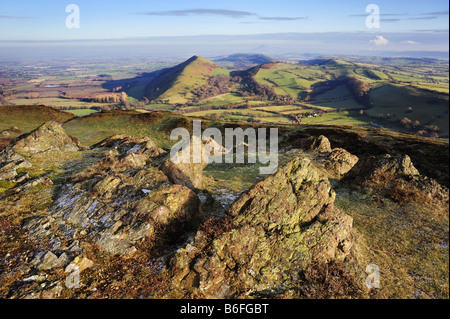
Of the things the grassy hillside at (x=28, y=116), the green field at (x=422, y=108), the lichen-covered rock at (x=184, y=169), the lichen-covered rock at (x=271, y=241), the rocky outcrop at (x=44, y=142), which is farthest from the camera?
the grassy hillside at (x=28, y=116)

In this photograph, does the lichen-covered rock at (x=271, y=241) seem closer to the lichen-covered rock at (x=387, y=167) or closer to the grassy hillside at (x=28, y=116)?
the lichen-covered rock at (x=387, y=167)

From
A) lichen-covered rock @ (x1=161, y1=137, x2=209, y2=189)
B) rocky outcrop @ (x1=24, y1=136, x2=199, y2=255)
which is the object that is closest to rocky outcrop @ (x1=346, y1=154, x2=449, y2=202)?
lichen-covered rock @ (x1=161, y1=137, x2=209, y2=189)

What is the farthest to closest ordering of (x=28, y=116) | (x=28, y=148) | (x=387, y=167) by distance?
(x=28, y=116) < (x=28, y=148) < (x=387, y=167)

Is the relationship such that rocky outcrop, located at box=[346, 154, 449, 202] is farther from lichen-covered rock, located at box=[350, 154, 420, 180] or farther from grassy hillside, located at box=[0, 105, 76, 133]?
grassy hillside, located at box=[0, 105, 76, 133]

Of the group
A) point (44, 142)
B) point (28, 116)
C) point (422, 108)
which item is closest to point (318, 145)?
point (422, 108)

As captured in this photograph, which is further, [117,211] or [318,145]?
[318,145]

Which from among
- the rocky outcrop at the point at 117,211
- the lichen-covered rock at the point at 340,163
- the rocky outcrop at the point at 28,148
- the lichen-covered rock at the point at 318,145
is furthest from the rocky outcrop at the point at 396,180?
the rocky outcrop at the point at 28,148

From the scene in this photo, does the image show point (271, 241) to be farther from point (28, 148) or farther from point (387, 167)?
point (28, 148)
